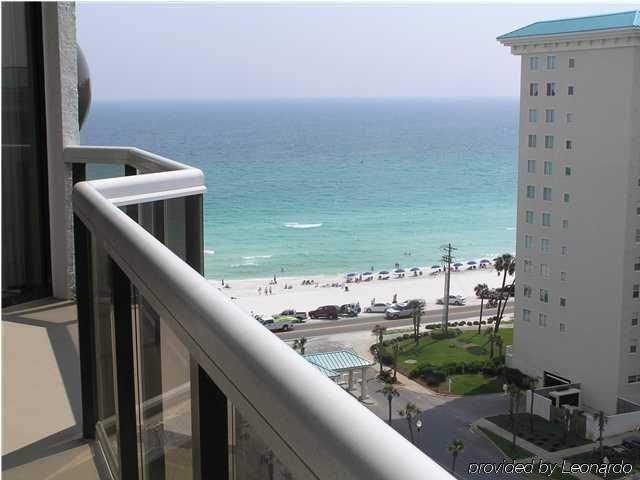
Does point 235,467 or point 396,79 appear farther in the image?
point 396,79

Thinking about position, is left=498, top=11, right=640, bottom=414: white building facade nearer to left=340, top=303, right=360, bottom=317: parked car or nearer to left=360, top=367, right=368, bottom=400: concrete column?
left=360, top=367, right=368, bottom=400: concrete column

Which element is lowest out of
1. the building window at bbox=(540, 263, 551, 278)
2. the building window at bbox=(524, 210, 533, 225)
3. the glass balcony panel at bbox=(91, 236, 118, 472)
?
the building window at bbox=(540, 263, 551, 278)

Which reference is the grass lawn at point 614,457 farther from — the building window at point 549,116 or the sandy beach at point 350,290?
the sandy beach at point 350,290

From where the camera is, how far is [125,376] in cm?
143

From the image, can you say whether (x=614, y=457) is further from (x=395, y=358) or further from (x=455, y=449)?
(x=395, y=358)

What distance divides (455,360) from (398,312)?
5.70 meters

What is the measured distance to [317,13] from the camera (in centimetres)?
7706

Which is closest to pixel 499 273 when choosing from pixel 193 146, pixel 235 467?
pixel 235 467

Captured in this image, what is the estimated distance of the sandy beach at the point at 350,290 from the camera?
33.2m

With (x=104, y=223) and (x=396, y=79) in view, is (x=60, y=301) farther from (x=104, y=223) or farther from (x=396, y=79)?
(x=396, y=79)

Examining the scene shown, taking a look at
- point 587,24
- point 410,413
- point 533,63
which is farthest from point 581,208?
point 410,413

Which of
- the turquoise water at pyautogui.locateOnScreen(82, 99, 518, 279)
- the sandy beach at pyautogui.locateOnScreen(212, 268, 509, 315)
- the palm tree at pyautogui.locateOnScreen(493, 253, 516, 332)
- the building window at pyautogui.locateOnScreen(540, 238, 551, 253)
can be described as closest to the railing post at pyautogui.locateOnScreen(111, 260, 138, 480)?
the building window at pyautogui.locateOnScreen(540, 238, 551, 253)

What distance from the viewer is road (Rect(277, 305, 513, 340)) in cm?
2995

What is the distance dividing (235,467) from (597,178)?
2855cm
